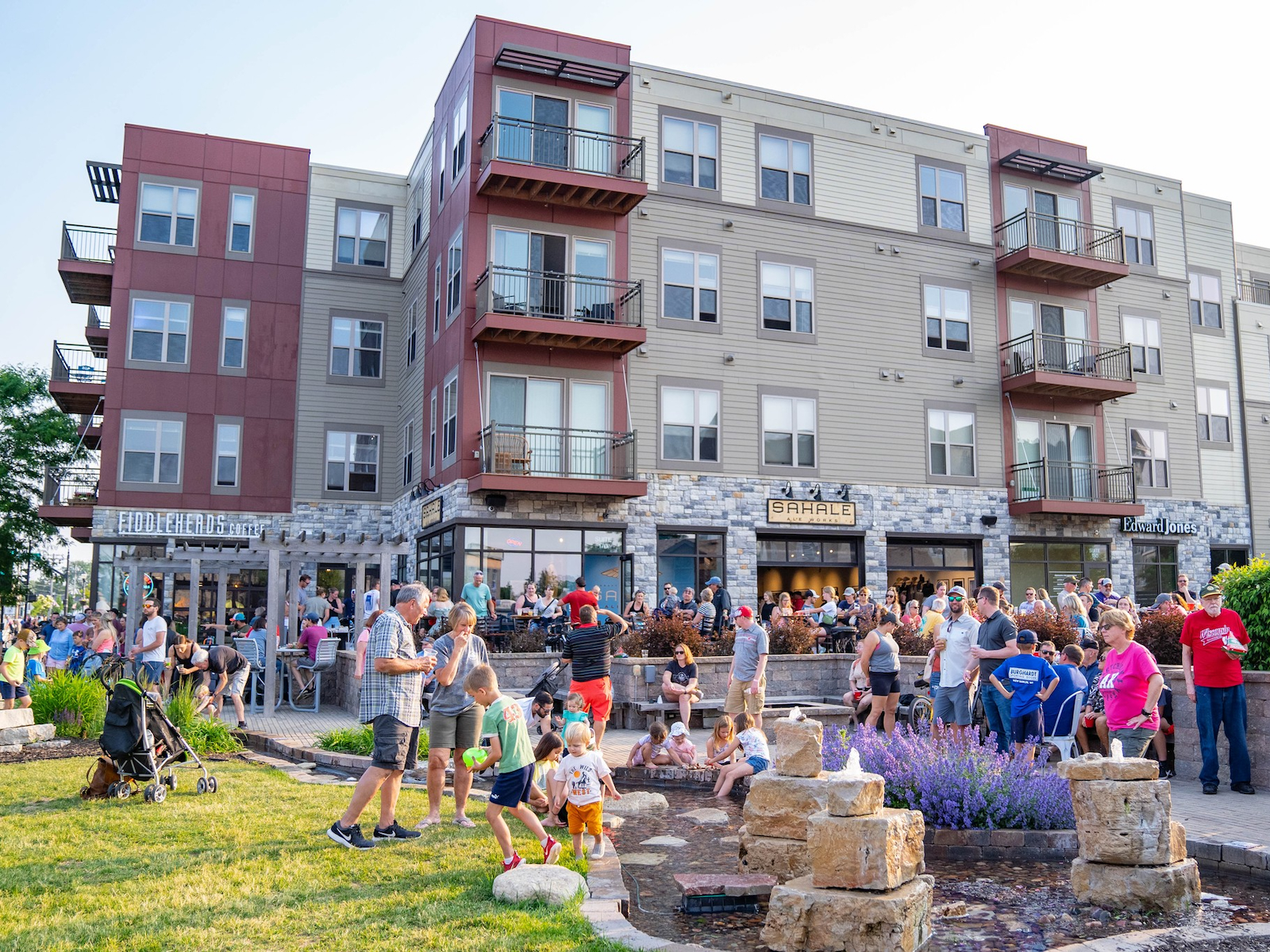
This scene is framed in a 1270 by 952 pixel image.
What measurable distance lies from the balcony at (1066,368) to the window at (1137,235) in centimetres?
328

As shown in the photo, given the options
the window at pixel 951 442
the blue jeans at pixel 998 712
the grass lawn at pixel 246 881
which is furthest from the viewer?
the window at pixel 951 442

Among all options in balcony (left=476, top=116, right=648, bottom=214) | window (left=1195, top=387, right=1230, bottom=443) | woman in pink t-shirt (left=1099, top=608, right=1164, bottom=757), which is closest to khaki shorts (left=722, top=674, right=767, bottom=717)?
woman in pink t-shirt (left=1099, top=608, right=1164, bottom=757)

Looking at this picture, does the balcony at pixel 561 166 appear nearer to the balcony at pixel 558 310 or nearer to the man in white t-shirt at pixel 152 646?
the balcony at pixel 558 310

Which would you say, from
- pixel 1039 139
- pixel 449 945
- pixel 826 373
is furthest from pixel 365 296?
pixel 449 945

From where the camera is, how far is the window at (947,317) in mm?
26953

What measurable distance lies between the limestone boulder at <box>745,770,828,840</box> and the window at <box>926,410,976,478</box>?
65.4ft

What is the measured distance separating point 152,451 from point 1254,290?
34.8 meters

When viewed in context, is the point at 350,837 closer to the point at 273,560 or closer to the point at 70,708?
the point at 70,708

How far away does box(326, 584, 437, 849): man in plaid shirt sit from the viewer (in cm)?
766

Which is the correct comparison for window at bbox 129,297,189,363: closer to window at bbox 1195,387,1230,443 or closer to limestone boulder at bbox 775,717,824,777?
limestone boulder at bbox 775,717,824,777

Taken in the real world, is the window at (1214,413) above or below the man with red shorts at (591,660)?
above

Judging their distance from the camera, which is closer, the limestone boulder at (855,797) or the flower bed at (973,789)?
the limestone boulder at (855,797)

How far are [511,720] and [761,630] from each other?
665 centimetres

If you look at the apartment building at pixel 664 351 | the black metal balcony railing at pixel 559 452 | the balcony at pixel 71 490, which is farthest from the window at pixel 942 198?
the balcony at pixel 71 490
